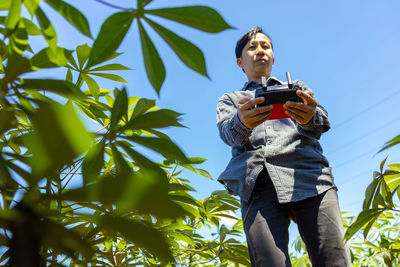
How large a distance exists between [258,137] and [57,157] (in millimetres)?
1302

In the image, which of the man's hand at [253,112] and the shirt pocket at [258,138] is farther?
the shirt pocket at [258,138]

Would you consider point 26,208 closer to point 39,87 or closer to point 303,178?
point 39,87

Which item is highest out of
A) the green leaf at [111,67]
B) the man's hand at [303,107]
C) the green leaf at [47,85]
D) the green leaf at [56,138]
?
the green leaf at [111,67]

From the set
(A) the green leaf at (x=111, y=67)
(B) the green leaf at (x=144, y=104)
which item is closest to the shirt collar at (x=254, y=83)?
(A) the green leaf at (x=111, y=67)

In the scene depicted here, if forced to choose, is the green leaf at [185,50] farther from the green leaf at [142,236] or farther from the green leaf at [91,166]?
the green leaf at [142,236]

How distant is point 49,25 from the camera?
51cm

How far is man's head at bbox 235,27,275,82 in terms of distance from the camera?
1617 mm

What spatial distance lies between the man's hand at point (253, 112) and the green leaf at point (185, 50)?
0.60 m

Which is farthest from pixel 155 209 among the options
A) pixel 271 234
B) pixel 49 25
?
pixel 271 234

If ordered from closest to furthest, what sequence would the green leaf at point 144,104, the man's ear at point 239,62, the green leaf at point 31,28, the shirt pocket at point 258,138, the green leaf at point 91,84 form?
the green leaf at point 31,28 → the green leaf at point 144,104 → the green leaf at point 91,84 → the shirt pocket at point 258,138 → the man's ear at point 239,62

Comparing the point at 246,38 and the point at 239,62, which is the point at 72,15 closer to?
the point at 246,38

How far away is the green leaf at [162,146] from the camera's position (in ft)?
1.94

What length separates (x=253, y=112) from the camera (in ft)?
3.64

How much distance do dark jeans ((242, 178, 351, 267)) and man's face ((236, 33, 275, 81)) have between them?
538 millimetres
